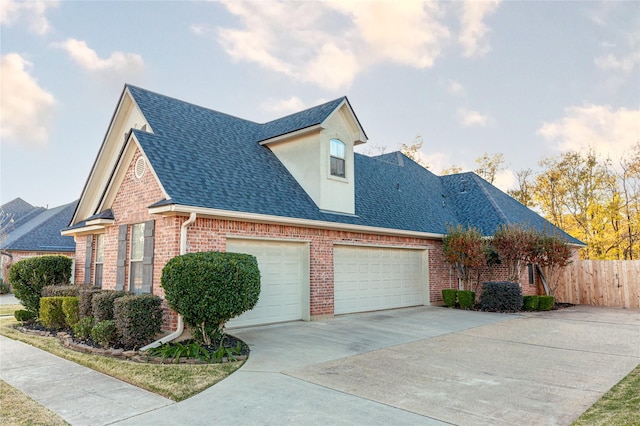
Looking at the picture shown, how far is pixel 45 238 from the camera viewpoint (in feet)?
83.9

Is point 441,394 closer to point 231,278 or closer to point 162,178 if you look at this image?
point 231,278

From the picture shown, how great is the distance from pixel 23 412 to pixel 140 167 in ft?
21.3

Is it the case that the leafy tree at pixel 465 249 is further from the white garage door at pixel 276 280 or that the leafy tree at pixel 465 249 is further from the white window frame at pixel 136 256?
the white window frame at pixel 136 256

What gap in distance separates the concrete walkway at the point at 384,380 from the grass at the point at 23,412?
0.39 ft

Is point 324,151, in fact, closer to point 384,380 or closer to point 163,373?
point 384,380

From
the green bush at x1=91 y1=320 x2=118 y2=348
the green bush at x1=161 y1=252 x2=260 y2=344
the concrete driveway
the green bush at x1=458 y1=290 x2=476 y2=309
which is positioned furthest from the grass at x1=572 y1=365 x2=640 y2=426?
the green bush at x1=458 y1=290 x2=476 y2=309

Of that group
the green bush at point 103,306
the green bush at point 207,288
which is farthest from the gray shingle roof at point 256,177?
the green bush at point 103,306

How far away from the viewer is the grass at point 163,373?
5.47 metres

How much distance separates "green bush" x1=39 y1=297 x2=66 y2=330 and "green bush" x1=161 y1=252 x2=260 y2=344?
4.38m

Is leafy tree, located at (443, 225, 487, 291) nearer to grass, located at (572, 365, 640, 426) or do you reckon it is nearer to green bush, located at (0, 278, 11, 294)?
grass, located at (572, 365, 640, 426)

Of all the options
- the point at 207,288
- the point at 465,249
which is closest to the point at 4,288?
the point at 207,288

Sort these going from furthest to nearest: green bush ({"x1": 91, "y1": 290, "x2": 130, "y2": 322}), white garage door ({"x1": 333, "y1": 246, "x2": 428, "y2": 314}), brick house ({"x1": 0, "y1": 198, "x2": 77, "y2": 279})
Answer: brick house ({"x1": 0, "y1": 198, "x2": 77, "y2": 279}) → white garage door ({"x1": 333, "y1": 246, "x2": 428, "y2": 314}) → green bush ({"x1": 91, "y1": 290, "x2": 130, "y2": 322})

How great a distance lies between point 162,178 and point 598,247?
29.5 metres

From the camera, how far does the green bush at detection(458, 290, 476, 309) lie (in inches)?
595
